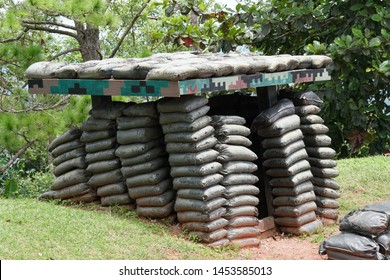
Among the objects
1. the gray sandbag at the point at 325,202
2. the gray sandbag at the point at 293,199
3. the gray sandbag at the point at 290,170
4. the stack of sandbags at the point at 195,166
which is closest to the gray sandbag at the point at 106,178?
the stack of sandbags at the point at 195,166

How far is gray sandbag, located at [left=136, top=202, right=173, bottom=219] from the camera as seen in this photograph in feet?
27.6

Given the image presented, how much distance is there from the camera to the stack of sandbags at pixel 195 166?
26.1 feet

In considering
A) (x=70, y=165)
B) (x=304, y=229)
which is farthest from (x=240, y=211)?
(x=70, y=165)

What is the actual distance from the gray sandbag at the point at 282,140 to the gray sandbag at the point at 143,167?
124 cm

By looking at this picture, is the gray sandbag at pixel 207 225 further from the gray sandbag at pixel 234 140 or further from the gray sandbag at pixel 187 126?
the gray sandbag at pixel 187 126

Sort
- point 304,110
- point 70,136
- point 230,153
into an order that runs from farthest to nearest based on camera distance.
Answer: point 304,110, point 70,136, point 230,153

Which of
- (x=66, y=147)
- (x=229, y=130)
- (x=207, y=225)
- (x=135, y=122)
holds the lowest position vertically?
(x=207, y=225)

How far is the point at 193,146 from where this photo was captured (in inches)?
313

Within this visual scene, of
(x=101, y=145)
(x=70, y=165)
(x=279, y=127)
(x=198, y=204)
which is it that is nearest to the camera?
(x=198, y=204)

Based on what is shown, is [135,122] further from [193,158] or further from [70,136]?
[70,136]

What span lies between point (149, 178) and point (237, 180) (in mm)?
968

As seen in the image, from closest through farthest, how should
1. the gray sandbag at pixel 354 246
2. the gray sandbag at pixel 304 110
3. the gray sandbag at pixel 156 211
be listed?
the gray sandbag at pixel 354 246 < the gray sandbag at pixel 156 211 < the gray sandbag at pixel 304 110

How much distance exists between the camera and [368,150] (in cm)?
1620
